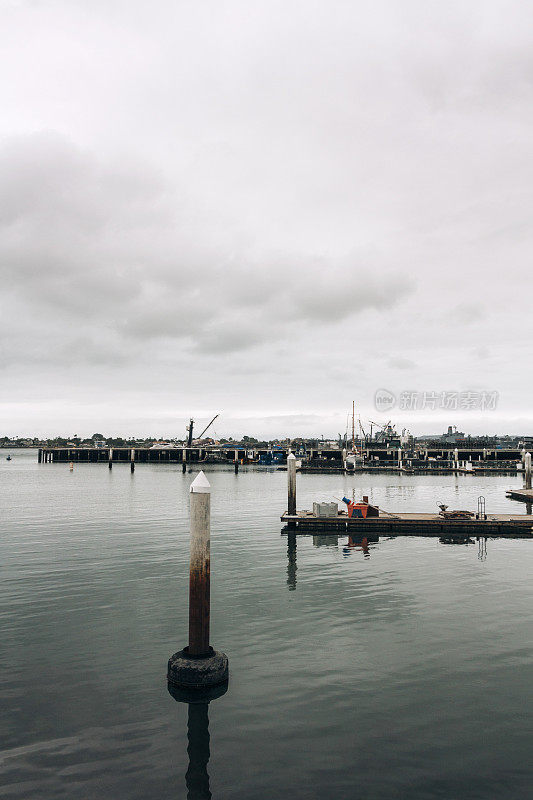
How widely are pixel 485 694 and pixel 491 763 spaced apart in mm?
3070

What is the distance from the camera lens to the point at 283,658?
15.6m

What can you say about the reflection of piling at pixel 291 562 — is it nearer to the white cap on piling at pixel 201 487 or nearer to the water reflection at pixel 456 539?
the water reflection at pixel 456 539

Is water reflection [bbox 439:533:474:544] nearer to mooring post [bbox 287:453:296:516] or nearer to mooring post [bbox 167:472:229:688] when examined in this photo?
mooring post [bbox 287:453:296:516]

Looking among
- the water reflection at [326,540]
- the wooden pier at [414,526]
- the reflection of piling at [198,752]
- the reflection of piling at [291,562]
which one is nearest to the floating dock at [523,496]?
the wooden pier at [414,526]

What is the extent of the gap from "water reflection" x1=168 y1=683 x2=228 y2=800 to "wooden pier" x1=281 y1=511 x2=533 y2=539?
27939 millimetres

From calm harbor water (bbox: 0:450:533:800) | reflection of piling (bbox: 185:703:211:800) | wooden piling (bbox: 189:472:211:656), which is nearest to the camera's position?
reflection of piling (bbox: 185:703:211:800)

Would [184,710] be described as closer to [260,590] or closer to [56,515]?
[260,590]

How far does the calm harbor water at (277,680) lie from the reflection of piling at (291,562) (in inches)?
8.8

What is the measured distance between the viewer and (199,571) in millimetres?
13680

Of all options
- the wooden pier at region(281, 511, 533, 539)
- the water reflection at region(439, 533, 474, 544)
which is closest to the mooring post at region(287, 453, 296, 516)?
the wooden pier at region(281, 511, 533, 539)

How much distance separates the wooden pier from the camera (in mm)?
39906

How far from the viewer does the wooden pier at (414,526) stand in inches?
1571

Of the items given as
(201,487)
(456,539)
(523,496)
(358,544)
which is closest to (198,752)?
(201,487)

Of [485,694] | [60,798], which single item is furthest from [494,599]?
[60,798]
